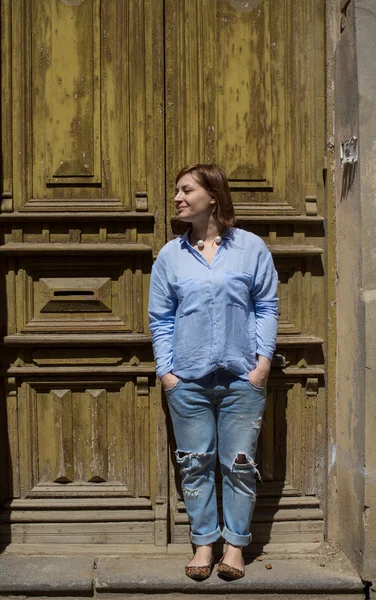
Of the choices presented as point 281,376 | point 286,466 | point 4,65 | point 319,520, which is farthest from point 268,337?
point 4,65

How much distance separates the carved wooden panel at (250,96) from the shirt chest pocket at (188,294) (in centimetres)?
58

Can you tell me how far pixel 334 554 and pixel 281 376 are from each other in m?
0.96

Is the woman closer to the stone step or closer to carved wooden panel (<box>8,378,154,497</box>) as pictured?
the stone step

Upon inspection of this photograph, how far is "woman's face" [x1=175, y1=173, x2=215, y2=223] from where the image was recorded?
342 cm

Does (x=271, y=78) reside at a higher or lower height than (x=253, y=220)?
higher

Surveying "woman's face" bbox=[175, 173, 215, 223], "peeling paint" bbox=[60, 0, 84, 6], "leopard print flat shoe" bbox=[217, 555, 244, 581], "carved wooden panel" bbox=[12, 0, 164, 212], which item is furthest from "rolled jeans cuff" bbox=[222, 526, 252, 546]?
"peeling paint" bbox=[60, 0, 84, 6]

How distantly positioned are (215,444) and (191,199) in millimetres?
1176

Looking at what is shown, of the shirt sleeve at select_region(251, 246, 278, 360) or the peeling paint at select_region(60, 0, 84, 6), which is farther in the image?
the peeling paint at select_region(60, 0, 84, 6)

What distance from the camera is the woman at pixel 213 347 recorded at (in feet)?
11.0

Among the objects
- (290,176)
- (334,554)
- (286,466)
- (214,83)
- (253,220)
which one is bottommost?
(334,554)

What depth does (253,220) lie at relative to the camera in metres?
3.77

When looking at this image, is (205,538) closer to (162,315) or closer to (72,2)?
(162,315)

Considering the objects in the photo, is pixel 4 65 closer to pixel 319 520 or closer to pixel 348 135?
pixel 348 135

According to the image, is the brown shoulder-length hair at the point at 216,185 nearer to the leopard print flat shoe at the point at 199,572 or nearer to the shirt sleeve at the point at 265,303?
the shirt sleeve at the point at 265,303
